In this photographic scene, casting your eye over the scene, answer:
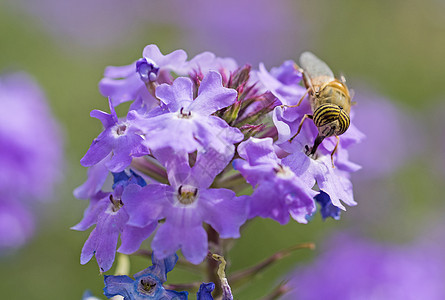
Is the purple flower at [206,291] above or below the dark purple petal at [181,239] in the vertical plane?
below

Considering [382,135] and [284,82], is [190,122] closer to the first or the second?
[284,82]

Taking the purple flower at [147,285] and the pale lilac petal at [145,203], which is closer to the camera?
the pale lilac petal at [145,203]

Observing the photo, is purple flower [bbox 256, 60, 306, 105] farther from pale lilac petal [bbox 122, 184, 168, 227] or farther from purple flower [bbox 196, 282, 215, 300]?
purple flower [bbox 196, 282, 215, 300]

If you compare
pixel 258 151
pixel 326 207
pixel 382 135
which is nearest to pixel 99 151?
pixel 258 151

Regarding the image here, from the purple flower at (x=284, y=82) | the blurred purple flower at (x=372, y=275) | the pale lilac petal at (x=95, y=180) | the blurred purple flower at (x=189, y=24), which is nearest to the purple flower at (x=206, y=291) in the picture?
the pale lilac petal at (x=95, y=180)

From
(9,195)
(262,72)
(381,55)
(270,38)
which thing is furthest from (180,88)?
(270,38)

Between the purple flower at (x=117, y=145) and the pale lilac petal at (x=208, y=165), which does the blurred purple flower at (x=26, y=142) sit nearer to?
the purple flower at (x=117, y=145)
